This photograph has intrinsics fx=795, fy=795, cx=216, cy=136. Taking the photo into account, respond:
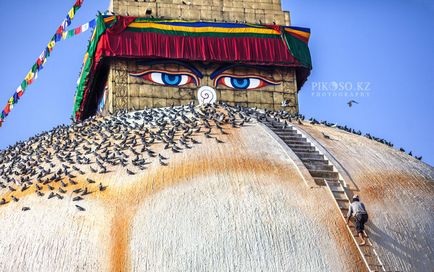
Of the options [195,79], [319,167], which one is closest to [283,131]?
[319,167]

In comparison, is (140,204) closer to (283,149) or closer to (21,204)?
(21,204)

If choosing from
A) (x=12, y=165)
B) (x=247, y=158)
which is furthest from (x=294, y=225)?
(x=12, y=165)

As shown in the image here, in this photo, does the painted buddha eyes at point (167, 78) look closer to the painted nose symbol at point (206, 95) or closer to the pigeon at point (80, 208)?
the painted nose symbol at point (206, 95)

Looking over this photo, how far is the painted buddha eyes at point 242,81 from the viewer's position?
806 inches

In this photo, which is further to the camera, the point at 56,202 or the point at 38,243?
the point at 56,202

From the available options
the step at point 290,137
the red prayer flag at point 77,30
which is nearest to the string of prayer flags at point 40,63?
the red prayer flag at point 77,30

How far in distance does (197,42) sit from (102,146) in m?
6.49

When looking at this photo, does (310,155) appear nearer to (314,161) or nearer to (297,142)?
(314,161)

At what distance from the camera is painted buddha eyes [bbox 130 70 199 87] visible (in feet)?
65.8

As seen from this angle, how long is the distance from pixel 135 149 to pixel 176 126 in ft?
3.95

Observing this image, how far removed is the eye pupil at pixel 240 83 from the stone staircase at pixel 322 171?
178 inches

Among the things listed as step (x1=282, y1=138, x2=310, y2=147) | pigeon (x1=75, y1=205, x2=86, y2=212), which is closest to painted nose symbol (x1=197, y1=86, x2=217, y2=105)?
step (x1=282, y1=138, x2=310, y2=147)

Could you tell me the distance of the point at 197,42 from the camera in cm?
2025

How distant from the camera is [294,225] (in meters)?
11.6
